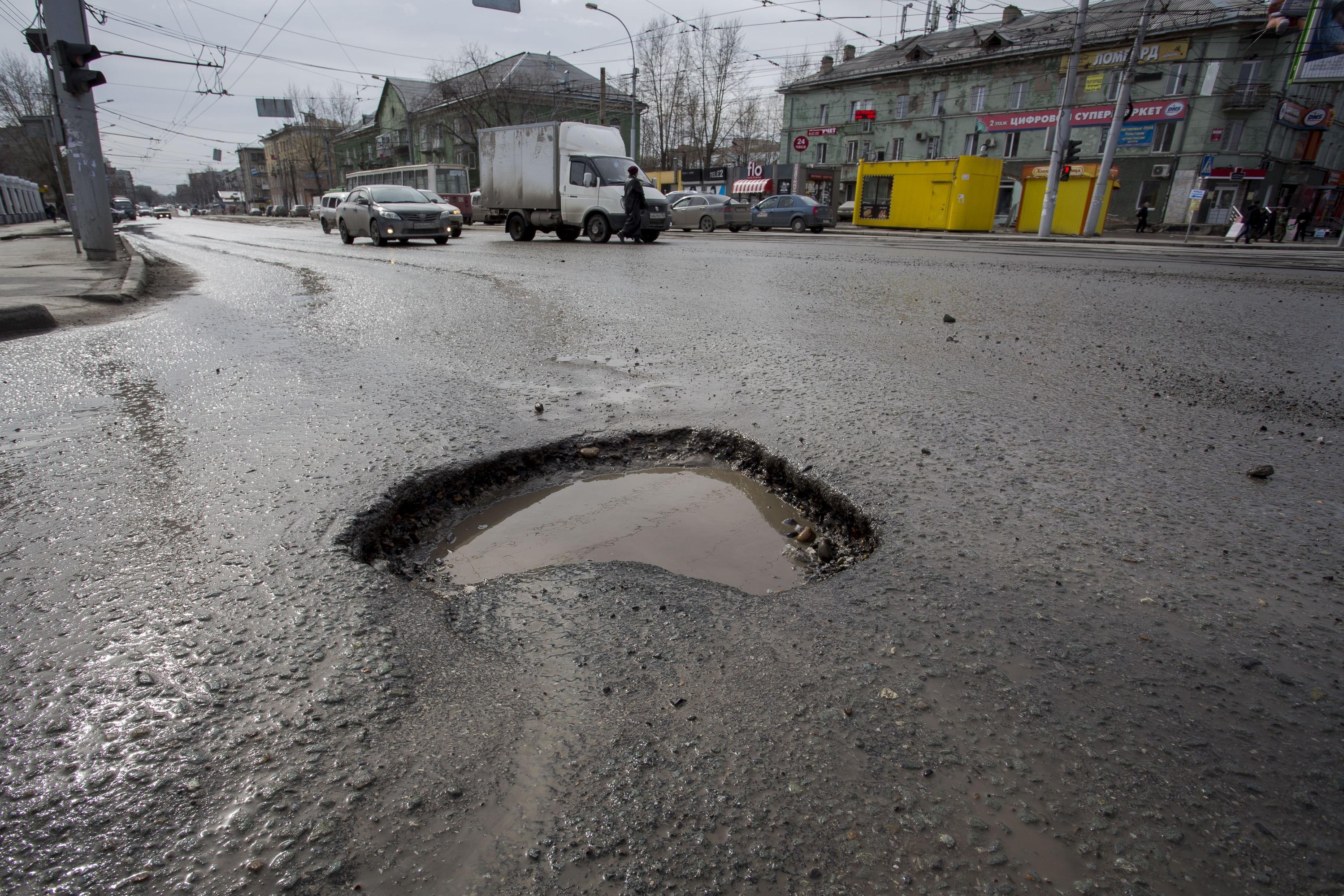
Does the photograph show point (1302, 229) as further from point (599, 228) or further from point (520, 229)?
point (520, 229)

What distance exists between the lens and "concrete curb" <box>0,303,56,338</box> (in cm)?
550

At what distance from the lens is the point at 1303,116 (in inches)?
1297

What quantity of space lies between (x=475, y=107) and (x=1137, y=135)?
3760 cm

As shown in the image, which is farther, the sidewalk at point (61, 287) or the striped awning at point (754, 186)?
the striped awning at point (754, 186)

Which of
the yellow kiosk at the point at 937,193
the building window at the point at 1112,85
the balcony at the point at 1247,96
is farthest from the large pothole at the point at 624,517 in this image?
the building window at the point at 1112,85

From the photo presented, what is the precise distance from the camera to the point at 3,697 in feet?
4.79

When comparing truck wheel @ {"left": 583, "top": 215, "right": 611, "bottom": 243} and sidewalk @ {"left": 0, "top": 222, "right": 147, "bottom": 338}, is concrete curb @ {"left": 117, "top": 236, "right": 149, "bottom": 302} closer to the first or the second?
sidewalk @ {"left": 0, "top": 222, "right": 147, "bottom": 338}

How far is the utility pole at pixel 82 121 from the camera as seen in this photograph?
387 inches

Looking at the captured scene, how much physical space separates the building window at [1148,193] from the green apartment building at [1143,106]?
0.07 m

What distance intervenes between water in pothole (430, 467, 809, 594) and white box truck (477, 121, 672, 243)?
1438cm

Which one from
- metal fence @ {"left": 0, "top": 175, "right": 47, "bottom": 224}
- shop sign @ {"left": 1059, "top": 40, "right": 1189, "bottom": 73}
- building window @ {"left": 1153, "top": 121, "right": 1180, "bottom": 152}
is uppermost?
shop sign @ {"left": 1059, "top": 40, "right": 1189, "bottom": 73}

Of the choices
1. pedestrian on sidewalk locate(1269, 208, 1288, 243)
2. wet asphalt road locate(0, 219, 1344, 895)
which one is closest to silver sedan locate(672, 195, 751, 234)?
pedestrian on sidewalk locate(1269, 208, 1288, 243)

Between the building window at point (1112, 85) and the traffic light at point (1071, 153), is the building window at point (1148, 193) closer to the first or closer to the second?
the building window at point (1112, 85)

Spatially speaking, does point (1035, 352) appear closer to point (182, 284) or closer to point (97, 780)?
point (97, 780)
